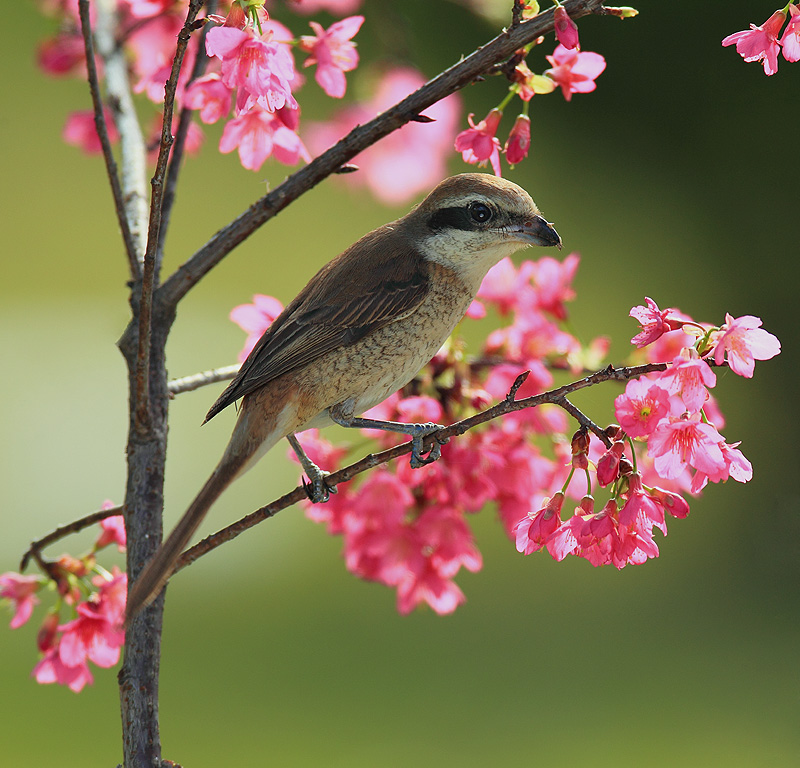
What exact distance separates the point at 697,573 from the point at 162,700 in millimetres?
1359

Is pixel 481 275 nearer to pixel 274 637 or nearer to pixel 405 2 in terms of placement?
pixel 274 637

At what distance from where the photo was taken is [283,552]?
2562mm

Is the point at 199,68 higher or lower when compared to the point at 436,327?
higher

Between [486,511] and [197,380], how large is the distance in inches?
83.2

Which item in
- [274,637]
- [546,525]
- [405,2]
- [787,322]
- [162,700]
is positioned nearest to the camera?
[546,525]

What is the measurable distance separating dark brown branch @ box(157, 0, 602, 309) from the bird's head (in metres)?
0.16

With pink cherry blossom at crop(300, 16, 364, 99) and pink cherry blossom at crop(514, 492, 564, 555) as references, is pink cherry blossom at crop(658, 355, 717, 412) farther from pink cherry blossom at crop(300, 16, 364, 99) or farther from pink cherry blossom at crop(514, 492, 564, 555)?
pink cherry blossom at crop(300, 16, 364, 99)

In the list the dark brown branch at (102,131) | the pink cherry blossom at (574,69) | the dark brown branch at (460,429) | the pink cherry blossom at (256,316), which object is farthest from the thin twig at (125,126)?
the pink cherry blossom at (574,69)

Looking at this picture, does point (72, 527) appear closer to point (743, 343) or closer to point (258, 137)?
point (258, 137)

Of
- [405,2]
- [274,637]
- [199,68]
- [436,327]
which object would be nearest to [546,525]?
[436,327]

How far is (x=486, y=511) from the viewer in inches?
109

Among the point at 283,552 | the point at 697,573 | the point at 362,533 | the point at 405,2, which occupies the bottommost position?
the point at 362,533

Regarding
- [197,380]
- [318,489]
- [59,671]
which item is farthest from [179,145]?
[59,671]

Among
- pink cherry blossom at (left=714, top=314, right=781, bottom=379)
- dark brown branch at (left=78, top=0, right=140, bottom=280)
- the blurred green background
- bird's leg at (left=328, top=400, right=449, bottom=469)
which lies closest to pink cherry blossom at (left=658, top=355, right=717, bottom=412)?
pink cherry blossom at (left=714, top=314, right=781, bottom=379)
